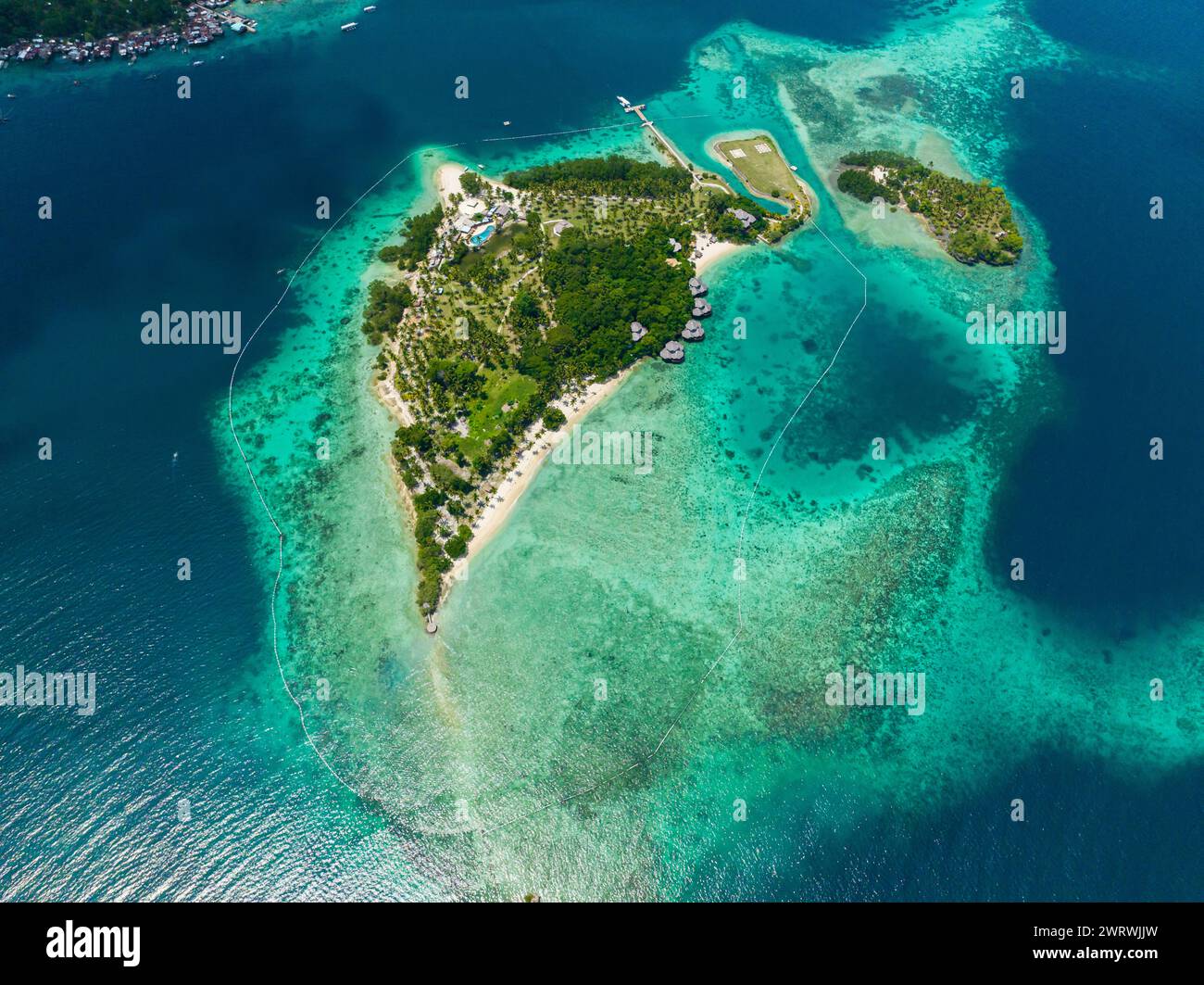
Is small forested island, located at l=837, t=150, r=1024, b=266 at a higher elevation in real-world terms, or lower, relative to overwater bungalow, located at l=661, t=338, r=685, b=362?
higher

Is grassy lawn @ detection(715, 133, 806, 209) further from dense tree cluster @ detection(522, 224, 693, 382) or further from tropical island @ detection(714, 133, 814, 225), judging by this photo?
dense tree cluster @ detection(522, 224, 693, 382)

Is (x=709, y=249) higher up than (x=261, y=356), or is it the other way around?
(x=709, y=249)

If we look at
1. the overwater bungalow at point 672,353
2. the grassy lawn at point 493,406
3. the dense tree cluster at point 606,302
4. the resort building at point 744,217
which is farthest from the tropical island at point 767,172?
the grassy lawn at point 493,406

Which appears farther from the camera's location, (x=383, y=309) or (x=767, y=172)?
(x=767, y=172)

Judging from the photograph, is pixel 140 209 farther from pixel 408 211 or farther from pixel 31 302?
pixel 408 211

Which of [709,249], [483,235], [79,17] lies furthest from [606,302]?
[79,17]

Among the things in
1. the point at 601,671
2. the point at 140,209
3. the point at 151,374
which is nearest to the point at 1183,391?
the point at 601,671

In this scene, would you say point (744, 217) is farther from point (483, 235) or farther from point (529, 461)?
point (529, 461)

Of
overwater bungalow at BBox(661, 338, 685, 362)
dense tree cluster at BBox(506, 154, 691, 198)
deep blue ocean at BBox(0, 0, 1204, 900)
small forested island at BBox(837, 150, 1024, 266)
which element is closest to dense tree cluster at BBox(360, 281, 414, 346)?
deep blue ocean at BBox(0, 0, 1204, 900)
